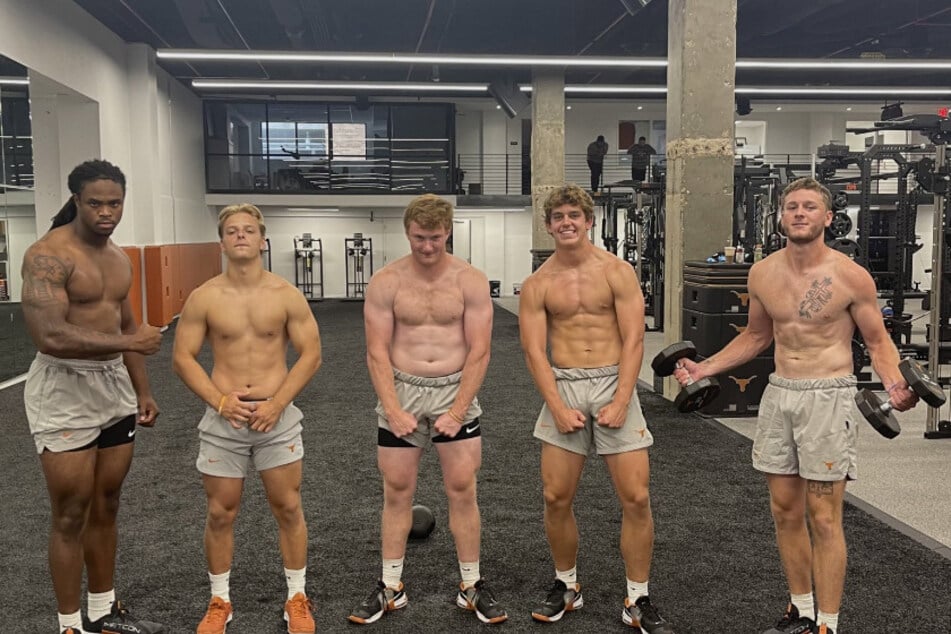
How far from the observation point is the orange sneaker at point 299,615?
9.05ft

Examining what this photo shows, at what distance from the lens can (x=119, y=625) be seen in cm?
272

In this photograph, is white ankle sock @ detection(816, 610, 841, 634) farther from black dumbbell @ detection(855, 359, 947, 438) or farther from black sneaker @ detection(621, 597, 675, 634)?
black dumbbell @ detection(855, 359, 947, 438)

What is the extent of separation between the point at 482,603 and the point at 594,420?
0.75 meters

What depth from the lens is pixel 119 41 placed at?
36.2ft

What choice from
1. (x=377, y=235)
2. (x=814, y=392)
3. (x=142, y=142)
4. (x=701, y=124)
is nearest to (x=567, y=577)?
(x=814, y=392)

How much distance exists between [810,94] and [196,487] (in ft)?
47.6

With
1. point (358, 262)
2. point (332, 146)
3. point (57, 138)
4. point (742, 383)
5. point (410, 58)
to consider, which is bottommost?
point (742, 383)

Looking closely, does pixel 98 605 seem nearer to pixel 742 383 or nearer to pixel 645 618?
pixel 645 618

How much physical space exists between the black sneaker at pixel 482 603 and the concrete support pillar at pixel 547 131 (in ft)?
32.6

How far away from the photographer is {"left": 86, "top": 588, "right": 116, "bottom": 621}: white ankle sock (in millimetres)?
2748

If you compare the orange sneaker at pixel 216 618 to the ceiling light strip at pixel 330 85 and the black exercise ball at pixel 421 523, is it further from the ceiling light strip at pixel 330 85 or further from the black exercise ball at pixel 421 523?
the ceiling light strip at pixel 330 85

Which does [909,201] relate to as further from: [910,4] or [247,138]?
[247,138]

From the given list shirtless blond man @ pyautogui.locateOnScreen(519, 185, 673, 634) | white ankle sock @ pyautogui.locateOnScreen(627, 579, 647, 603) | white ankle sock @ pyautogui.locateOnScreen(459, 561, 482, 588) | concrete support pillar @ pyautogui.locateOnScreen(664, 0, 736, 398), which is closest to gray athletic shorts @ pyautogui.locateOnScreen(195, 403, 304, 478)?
white ankle sock @ pyautogui.locateOnScreen(459, 561, 482, 588)

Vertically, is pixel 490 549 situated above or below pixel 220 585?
below
